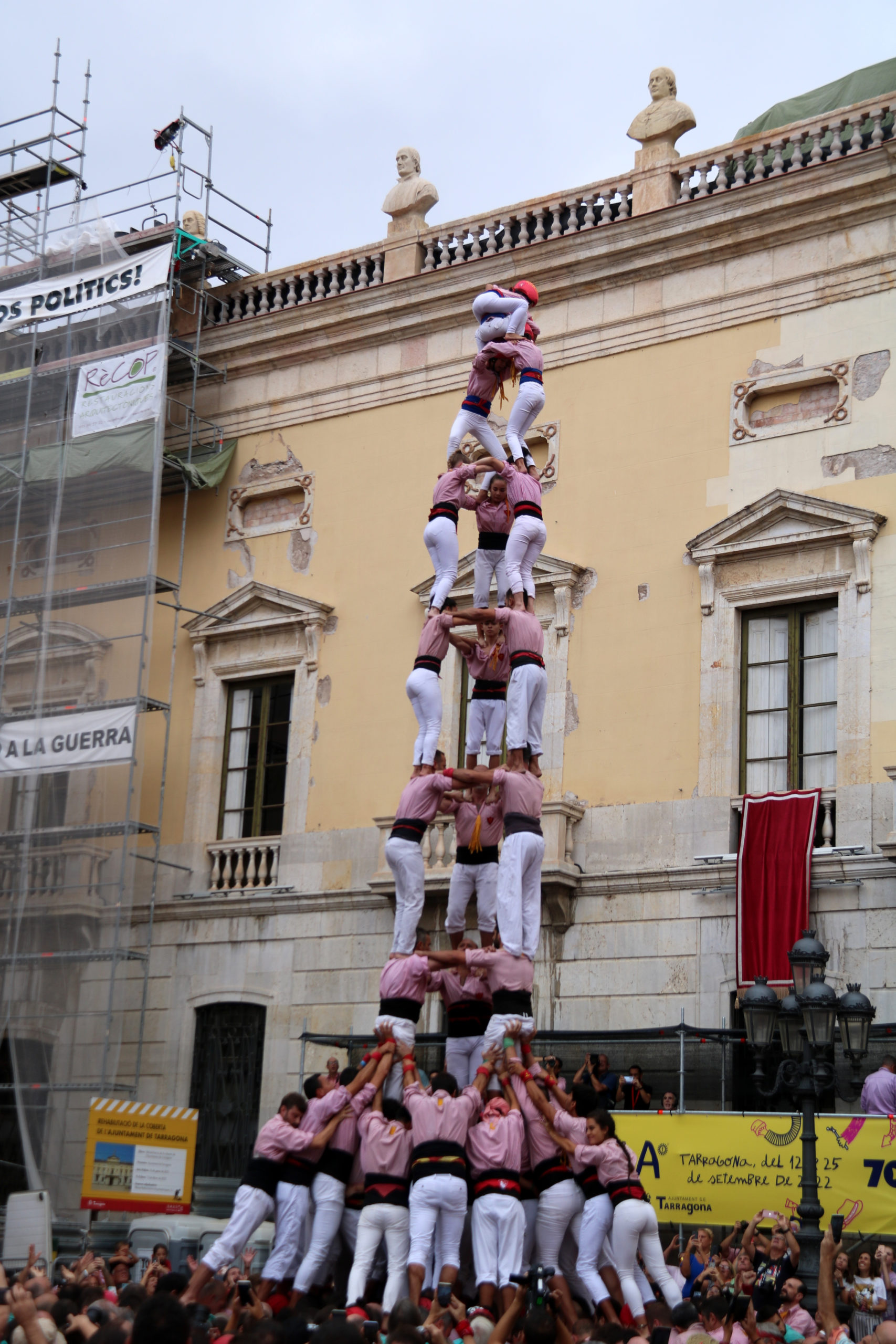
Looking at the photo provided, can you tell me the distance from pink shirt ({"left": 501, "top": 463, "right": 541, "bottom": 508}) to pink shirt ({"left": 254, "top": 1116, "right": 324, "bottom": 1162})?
4.90 m

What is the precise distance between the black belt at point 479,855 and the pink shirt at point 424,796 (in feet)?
1.51

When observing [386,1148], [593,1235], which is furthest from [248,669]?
[593,1235]

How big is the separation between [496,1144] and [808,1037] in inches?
92.0

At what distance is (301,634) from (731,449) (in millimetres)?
5884

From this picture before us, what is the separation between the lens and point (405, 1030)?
12.5m

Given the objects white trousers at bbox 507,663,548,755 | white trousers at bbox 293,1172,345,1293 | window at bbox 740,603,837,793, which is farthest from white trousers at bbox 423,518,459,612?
window at bbox 740,603,837,793

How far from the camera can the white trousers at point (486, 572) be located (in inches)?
543

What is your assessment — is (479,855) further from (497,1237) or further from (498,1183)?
(497,1237)

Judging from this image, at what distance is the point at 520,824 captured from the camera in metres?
12.8

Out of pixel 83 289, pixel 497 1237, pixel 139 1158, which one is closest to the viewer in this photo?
pixel 497 1237

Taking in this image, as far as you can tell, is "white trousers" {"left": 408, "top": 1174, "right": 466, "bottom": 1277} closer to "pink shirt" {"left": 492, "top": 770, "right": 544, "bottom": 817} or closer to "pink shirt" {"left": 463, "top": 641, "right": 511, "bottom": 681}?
"pink shirt" {"left": 492, "top": 770, "right": 544, "bottom": 817}

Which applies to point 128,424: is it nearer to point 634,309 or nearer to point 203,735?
point 203,735

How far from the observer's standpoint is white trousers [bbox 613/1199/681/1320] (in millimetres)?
11336

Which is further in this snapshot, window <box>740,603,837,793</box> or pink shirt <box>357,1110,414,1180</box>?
window <box>740,603,837,793</box>
